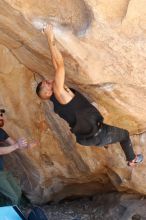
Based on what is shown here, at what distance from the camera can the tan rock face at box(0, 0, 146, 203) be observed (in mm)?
3822

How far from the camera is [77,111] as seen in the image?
429cm

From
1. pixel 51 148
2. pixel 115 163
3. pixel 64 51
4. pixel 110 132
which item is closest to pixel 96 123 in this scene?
pixel 110 132

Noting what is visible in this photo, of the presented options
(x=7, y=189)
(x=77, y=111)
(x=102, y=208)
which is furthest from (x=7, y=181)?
(x=77, y=111)

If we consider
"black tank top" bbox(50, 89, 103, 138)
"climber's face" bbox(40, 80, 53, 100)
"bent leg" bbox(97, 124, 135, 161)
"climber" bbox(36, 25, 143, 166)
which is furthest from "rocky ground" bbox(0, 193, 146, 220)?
"climber's face" bbox(40, 80, 53, 100)

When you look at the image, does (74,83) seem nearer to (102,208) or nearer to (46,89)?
(46,89)

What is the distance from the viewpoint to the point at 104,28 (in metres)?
3.82

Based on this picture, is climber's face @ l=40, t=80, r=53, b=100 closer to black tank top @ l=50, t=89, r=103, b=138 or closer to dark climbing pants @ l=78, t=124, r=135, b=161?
black tank top @ l=50, t=89, r=103, b=138

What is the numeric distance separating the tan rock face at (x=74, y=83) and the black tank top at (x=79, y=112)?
170mm

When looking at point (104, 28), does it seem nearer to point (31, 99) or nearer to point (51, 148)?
point (31, 99)

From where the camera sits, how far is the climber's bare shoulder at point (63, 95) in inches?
162

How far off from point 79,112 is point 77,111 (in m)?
0.02

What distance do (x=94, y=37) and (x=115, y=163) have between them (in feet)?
6.61

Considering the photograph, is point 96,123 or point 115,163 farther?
point 115,163

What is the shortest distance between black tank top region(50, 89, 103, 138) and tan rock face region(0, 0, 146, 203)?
6.7 inches
